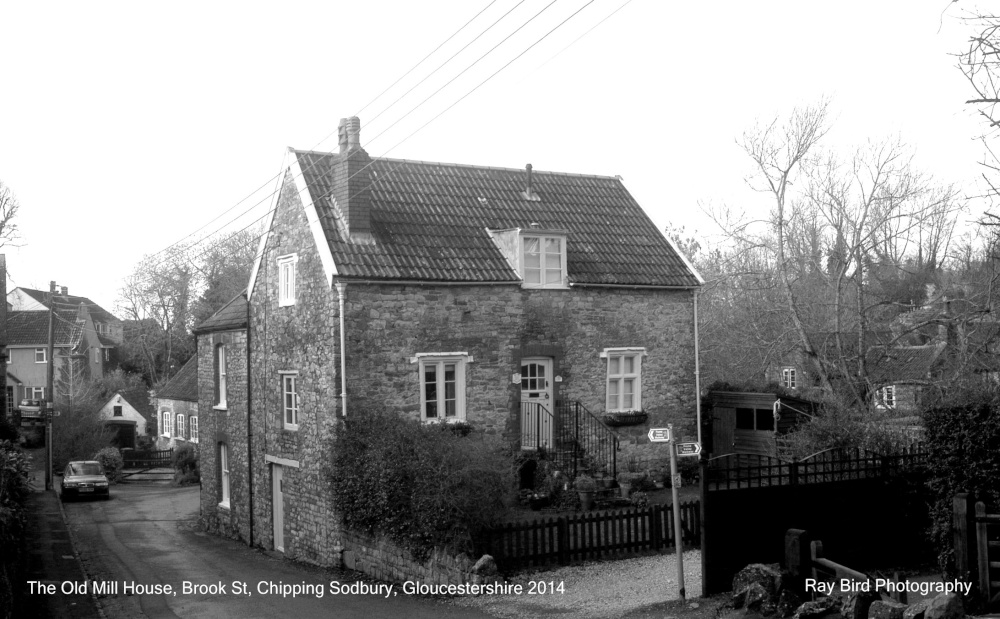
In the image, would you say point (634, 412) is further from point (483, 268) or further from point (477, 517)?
point (477, 517)

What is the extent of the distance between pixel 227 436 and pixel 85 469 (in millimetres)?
18152

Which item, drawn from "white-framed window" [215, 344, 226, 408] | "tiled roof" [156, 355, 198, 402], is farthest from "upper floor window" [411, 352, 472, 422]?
"tiled roof" [156, 355, 198, 402]

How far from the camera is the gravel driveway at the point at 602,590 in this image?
1331 centimetres

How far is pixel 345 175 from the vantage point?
21000 mm

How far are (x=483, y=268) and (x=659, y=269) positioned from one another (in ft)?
16.7

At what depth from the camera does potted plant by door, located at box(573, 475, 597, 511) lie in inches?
754

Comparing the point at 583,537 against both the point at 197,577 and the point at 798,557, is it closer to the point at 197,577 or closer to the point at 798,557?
the point at 798,557

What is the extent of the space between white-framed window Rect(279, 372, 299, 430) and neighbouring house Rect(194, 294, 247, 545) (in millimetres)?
1502

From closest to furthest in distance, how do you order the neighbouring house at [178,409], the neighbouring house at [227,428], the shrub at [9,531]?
the shrub at [9,531]
the neighbouring house at [227,428]
the neighbouring house at [178,409]

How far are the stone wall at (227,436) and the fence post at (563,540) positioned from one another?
12648 mm

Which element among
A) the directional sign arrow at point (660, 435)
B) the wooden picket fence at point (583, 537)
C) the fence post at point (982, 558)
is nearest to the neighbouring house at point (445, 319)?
the wooden picket fence at point (583, 537)

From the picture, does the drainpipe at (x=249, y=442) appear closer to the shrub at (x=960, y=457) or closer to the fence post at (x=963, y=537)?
the shrub at (x=960, y=457)

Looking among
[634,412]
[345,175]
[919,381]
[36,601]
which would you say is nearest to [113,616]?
[36,601]

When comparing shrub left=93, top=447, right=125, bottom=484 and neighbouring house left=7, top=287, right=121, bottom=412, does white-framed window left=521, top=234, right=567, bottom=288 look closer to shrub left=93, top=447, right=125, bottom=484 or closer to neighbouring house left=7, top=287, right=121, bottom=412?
shrub left=93, top=447, right=125, bottom=484
